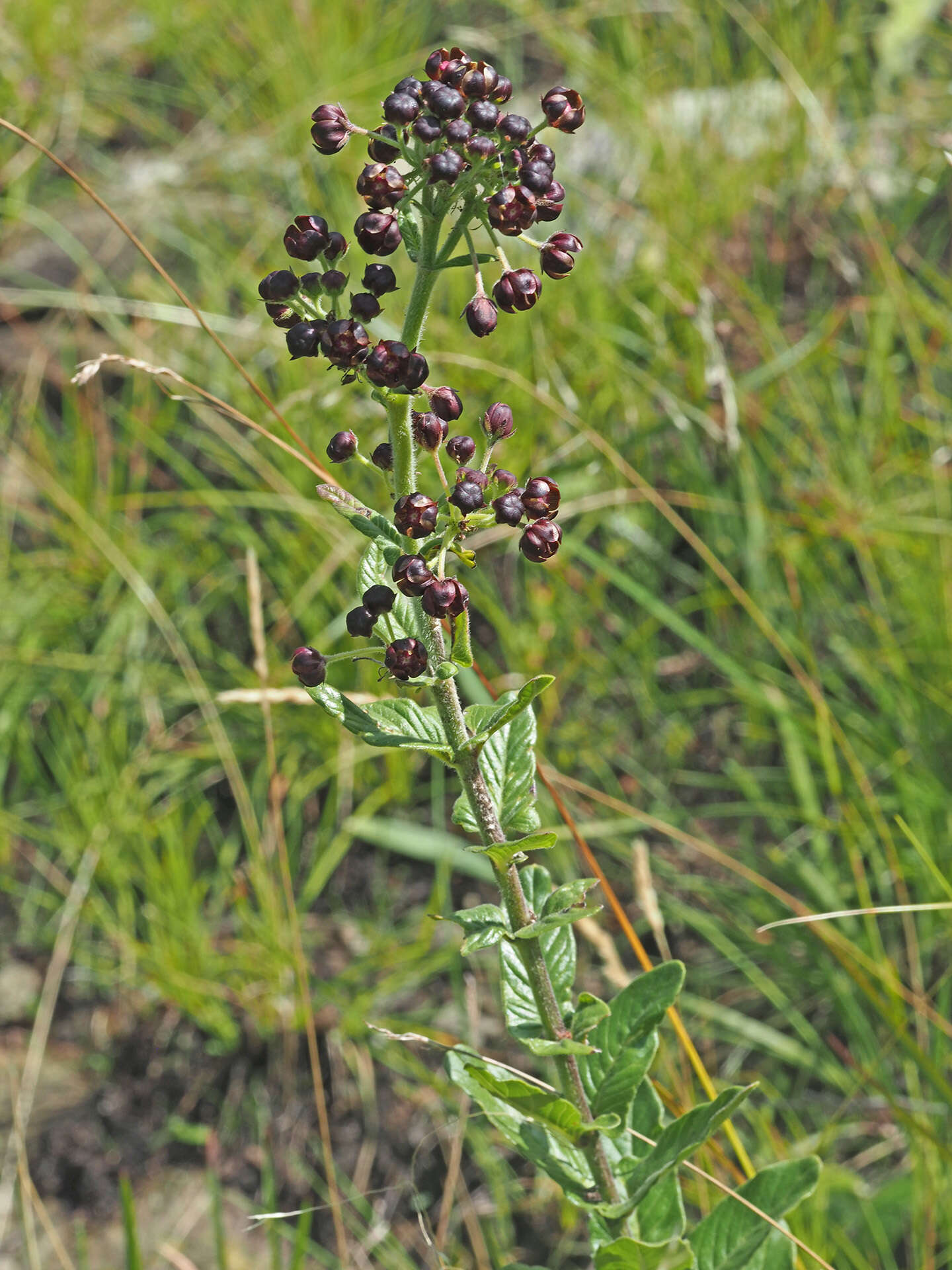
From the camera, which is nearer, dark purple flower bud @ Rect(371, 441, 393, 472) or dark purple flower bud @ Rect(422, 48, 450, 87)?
dark purple flower bud @ Rect(422, 48, 450, 87)

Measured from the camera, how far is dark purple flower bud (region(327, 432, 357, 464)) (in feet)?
5.23

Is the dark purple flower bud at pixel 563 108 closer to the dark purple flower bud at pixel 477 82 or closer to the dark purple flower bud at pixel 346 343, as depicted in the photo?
the dark purple flower bud at pixel 477 82

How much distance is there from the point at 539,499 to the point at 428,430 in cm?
18

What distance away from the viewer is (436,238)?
1.46 m

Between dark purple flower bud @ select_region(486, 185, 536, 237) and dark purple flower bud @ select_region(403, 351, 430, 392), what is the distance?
0.60ft

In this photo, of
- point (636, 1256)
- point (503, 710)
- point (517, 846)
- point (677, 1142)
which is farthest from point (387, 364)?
point (636, 1256)

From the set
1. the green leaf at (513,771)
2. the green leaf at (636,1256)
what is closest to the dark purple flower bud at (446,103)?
the green leaf at (513,771)

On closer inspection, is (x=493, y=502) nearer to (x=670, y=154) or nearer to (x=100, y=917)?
(x=100, y=917)

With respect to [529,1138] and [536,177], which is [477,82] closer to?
[536,177]

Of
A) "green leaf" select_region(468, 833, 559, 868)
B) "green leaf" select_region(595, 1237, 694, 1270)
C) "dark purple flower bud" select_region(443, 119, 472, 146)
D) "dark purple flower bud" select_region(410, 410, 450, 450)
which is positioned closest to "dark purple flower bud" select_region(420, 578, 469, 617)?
"dark purple flower bud" select_region(410, 410, 450, 450)

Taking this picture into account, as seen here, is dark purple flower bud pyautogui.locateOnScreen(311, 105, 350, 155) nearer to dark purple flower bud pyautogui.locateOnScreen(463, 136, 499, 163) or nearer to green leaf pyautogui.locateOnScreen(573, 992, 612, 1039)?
dark purple flower bud pyautogui.locateOnScreen(463, 136, 499, 163)

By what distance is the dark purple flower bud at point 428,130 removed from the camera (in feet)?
→ 4.57

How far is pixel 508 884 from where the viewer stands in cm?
167

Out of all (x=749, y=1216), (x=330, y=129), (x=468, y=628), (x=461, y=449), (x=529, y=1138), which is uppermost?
(x=330, y=129)
